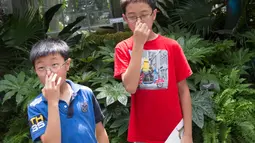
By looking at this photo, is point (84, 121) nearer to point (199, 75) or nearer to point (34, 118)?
point (34, 118)

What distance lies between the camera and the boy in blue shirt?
1.31 m

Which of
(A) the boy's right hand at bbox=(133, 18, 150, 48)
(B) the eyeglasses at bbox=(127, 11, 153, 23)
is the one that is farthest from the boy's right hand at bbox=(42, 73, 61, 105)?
(B) the eyeglasses at bbox=(127, 11, 153, 23)

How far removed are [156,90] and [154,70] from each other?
105 millimetres

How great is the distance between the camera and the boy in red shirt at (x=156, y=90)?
1.72m

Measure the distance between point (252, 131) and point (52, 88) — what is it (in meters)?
2.18

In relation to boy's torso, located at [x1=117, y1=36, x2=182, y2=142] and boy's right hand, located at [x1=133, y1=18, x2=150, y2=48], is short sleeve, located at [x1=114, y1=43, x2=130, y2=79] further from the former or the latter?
boy's right hand, located at [x1=133, y1=18, x2=150, y2=48]

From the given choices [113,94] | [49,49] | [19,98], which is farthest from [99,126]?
[19,98]

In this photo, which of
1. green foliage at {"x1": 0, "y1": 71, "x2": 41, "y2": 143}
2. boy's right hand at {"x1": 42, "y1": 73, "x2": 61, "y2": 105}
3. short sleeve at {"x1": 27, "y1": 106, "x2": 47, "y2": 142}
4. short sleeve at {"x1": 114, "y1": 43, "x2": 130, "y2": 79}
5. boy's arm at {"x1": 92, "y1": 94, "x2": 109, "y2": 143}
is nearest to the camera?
boy's right hand at {"x1": 42, "y1": 73, "x2": 61, "y2": 105}

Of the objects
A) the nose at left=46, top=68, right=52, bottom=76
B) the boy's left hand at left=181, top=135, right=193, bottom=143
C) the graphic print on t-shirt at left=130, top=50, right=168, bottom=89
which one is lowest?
the boy's left hand at left=181, top=135, right=193, bottom=143

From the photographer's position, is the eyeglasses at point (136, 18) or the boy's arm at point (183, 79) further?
the boy's arm at point (183, 79)

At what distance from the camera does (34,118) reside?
1.41m

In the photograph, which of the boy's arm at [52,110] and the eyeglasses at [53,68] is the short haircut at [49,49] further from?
the boy's arm at [52,110]

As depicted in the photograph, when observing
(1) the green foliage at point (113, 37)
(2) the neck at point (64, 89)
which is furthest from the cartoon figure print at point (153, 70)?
(1) the green foliage at point (113, 37)

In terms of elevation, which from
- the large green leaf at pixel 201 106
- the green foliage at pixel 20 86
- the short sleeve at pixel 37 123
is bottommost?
the large green leaf at pixel 201 106
